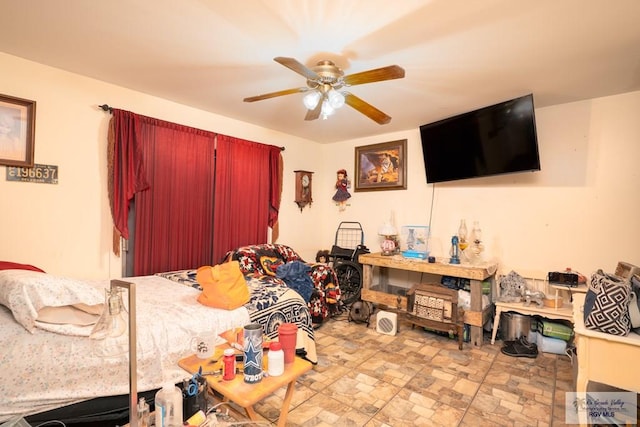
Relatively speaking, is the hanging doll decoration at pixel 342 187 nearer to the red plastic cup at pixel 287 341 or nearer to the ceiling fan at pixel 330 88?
the ceiling fan at pixel 330 88

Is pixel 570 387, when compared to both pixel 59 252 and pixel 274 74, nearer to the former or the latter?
pixel 274 74

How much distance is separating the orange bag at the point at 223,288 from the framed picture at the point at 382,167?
2.73 metres

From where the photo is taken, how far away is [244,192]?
12.5 feet

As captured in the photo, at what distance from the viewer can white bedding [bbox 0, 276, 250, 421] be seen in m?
1.40

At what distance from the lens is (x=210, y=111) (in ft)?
11.6

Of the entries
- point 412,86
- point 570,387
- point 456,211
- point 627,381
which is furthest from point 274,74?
point 570,387

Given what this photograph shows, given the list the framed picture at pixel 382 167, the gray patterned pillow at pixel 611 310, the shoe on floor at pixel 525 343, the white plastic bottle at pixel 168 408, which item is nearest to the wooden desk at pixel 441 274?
the shoe on floor at pixel 525 343

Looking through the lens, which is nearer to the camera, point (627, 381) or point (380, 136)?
point (627, 381)

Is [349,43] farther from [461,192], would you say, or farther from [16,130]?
[16,130]

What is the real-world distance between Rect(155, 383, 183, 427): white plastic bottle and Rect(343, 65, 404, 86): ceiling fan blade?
1831 millimetres

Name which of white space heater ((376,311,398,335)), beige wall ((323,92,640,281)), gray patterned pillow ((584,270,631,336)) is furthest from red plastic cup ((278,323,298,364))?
beige wall ((323,92,640,281))

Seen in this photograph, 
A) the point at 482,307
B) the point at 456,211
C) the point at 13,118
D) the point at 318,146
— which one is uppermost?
the point at 318,146

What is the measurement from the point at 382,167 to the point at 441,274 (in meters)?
1.81

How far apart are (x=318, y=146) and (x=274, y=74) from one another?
2.49 metres
